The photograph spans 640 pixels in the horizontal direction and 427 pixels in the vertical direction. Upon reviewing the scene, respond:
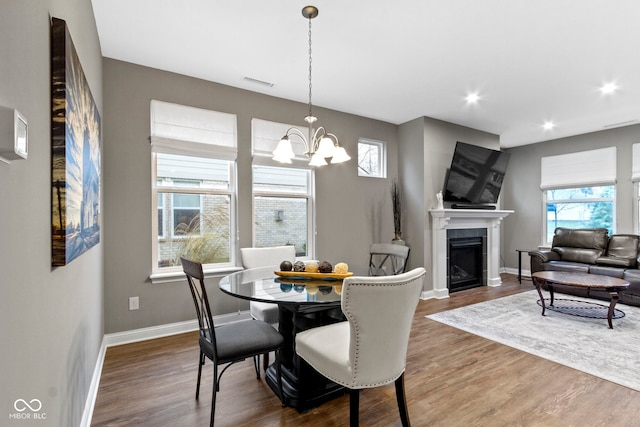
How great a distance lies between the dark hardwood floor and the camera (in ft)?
6.41

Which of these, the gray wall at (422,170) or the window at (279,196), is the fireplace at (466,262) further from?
the window at (279,196)

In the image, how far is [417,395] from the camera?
2.23 metres

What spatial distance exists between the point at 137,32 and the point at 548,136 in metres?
6.76

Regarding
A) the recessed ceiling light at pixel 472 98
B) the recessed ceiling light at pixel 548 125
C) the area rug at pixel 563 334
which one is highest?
the recessed ceiling light at pixel 472 98

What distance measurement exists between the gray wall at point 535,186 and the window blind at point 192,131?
610cm

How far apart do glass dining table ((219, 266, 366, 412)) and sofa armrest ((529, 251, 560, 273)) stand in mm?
4672

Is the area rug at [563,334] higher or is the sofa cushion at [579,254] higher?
the sofa cushion at [579,254]

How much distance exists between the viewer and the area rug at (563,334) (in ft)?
8.70

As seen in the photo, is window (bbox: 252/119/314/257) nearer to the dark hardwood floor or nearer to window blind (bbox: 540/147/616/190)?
the dark hardwood floor

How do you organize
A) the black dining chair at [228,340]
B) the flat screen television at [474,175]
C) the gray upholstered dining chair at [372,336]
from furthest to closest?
the flat screen television at [474,175] < the black dining chair at [228,340] < the gray upholstered dining chair at [372,336]

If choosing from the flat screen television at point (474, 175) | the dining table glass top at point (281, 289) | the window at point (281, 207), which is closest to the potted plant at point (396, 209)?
the flat screen television at point (474, 175)

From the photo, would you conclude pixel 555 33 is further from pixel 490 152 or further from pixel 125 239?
pixel 125 239

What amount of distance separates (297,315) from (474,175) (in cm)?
427

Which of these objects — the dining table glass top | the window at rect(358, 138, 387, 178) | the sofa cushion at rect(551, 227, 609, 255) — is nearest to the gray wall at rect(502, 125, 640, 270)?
the sofa cushion at rect(551, 227, 609, 255)
